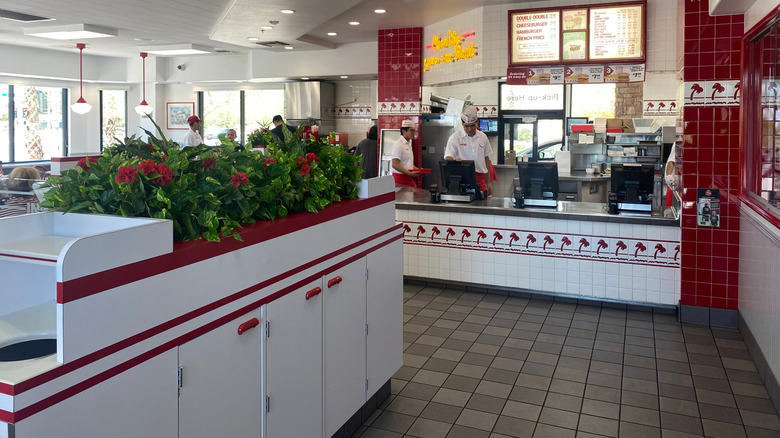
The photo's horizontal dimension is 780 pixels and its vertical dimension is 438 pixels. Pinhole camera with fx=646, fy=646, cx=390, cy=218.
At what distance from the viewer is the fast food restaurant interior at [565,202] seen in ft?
13.0

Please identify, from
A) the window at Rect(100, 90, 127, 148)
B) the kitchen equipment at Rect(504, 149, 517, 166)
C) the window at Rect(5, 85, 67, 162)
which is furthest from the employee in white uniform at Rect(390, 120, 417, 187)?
the window at Rect(5, 85, 67, 162)

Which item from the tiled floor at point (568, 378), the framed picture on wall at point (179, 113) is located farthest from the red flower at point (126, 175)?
the framed picture on wall at point (179, 113)

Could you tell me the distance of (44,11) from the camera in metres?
7.21

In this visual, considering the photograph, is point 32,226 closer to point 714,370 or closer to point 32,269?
point 32,269

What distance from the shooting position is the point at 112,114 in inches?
548

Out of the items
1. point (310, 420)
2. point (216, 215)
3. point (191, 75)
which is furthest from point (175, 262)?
point (191, 75)

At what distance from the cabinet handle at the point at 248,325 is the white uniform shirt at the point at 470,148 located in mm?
5507

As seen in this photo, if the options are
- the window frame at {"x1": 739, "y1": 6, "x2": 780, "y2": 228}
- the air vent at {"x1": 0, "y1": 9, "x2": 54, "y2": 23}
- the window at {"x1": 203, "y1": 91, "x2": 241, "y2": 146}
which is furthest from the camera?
the window at {"x1": 203, "y1": 91, "x2": 241, "y2": 146}

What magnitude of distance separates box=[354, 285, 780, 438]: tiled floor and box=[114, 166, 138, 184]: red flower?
6.48 feet

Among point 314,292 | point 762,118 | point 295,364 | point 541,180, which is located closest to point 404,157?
point 541,180

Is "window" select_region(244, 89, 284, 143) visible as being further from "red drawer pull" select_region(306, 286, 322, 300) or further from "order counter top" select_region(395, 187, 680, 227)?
"red drawer pull" select_region(306, 286, 322, 300)

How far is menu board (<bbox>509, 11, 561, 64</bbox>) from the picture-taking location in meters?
7.32

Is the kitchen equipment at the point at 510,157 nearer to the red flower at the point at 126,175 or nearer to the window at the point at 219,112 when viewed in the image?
the window at the point at 219,112

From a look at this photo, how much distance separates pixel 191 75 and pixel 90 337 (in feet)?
39.4
